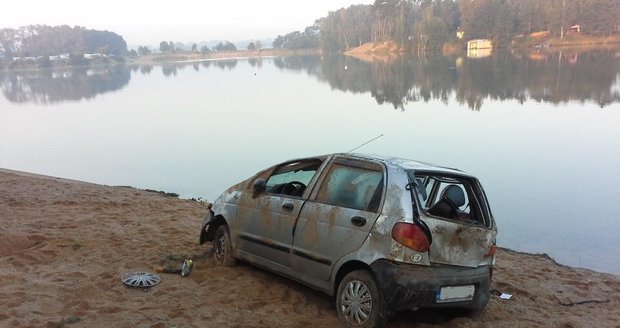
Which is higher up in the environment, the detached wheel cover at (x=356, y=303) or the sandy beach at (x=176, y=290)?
the detached wheel cover at (x=356, y=303)

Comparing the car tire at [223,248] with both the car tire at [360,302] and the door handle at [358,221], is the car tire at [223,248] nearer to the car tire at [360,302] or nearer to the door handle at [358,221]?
the car tire at [360,302]

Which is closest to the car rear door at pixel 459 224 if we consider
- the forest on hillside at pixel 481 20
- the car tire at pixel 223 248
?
the car tire at pixel 223 248

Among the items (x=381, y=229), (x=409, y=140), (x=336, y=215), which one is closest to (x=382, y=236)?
(x=381, y=229)

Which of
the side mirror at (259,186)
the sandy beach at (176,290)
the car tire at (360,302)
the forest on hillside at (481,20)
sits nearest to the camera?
the car tire at (360,302)

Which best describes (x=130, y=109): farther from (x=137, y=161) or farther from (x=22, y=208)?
(x=22, y=208)

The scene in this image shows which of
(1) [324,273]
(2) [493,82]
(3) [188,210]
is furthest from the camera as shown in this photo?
(2) [493,82]

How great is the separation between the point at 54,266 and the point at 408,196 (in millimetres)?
4184

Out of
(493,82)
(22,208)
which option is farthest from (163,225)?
(493,82)

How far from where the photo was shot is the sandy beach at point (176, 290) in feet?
15.1

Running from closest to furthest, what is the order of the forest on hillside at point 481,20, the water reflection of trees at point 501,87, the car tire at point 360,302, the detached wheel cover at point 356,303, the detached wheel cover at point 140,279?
1. the car tire at point 360,302
2. the detached wheel cover at point 356,303
3. the detached wheel cover at point 140,279
4. the water reflection of trees at point 501,87
5. the forest on hillside at point 481,20

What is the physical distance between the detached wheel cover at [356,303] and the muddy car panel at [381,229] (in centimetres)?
17

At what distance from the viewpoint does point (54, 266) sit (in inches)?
231

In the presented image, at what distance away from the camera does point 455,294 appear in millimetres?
4266

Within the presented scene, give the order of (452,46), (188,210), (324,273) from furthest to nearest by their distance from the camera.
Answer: (452,46), (188,210), (324,273)
